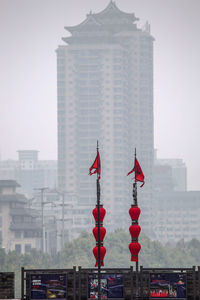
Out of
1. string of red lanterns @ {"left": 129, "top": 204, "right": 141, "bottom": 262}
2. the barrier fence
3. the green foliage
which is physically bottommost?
the green foliage

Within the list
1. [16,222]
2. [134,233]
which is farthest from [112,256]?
[134,233]

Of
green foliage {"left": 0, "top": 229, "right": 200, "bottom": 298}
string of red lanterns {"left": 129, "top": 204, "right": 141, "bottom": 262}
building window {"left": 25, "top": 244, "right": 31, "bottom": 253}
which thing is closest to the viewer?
string of red lanterns {"left": 129, "top": 204, "right": 141, "bottom": 262}

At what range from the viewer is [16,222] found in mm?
159125

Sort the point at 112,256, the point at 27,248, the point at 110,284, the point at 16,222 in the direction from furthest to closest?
the point at 27,248 → the point at 16,222 → the point at 112,256 → the point at 110,284

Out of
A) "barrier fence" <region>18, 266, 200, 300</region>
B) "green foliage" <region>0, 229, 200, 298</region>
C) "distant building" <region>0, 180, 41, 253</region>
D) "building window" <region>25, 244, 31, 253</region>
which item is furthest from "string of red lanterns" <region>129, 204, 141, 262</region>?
"building window" <region>25, 244, 31, 253</region>

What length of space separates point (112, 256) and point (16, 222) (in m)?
23.9

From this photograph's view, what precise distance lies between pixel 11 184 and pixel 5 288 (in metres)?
132

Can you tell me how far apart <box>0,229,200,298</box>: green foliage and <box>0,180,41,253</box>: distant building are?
9281 millimetres

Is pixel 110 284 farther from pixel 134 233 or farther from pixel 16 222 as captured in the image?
pixel 16 222

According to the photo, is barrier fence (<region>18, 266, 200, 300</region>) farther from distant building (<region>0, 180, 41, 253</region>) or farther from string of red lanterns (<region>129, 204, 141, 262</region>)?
distant building (<region>0, 180, 41, 253</region>)

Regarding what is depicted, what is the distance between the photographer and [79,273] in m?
28.6

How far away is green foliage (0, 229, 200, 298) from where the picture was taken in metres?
139

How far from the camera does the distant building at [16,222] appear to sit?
15762cm

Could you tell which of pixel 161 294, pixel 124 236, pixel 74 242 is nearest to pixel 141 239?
pixel 124 236
